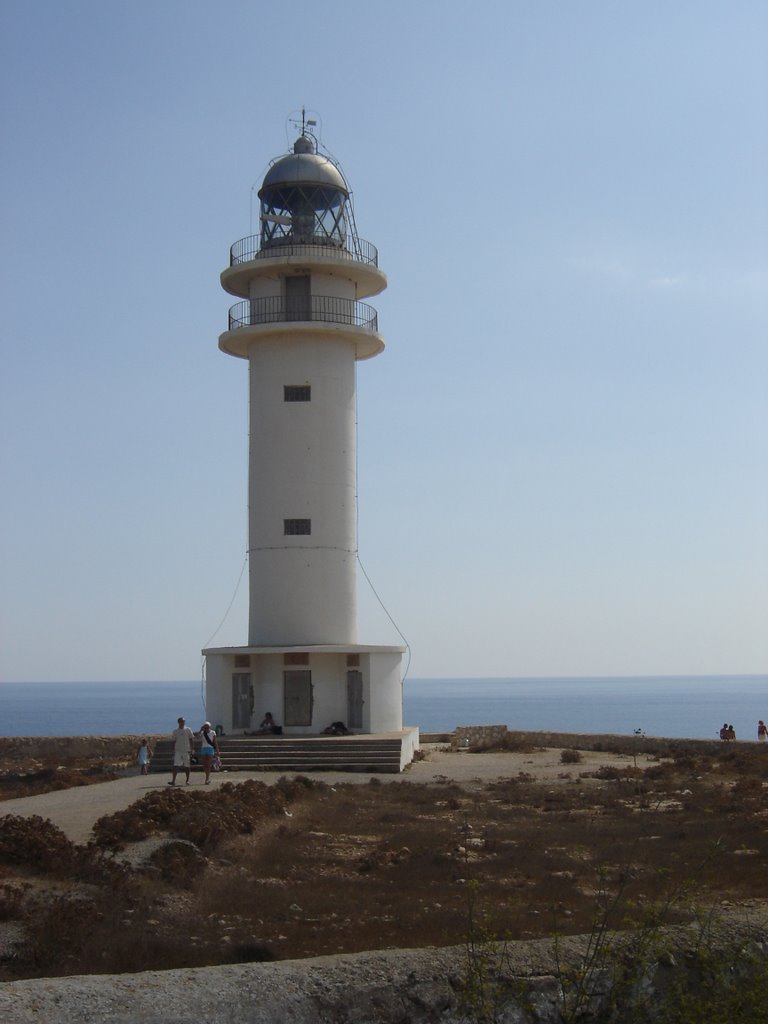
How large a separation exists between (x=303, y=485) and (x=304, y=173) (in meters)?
8.53

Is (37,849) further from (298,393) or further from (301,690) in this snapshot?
(298,393)

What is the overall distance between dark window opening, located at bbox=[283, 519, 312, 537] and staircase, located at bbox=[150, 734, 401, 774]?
5388 millimetres

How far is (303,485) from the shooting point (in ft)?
98.3

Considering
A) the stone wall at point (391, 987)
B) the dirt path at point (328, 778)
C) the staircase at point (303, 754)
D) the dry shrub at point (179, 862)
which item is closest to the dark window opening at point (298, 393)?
the staircase at point (303, 754)

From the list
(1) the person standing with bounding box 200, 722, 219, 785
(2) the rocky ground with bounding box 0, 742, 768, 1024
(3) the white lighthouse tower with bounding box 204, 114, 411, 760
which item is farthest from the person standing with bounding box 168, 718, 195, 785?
(3) the white lighthouse tower with bounding box 204, 114, 411, 760

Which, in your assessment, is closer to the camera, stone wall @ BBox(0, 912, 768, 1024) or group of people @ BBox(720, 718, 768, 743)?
stone wall @ BBox(0, 912, 768, 1024)

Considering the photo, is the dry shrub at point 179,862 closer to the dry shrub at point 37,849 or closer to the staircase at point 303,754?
the dry shrub at point 37,849

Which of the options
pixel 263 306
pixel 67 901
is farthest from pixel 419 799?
pixel 263 306

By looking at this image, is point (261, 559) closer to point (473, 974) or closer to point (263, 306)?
point (263, 306)

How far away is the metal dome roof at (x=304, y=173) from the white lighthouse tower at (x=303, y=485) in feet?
0.12

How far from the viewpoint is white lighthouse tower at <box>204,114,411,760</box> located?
28938 mm

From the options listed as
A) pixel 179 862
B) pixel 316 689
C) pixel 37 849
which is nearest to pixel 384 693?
pixel 316 689

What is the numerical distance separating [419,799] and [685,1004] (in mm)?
13626

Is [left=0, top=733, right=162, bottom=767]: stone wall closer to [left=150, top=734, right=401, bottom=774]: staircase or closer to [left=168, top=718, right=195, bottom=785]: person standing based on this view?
[left=150, top=734, right=401, bottom=774]: staircase
